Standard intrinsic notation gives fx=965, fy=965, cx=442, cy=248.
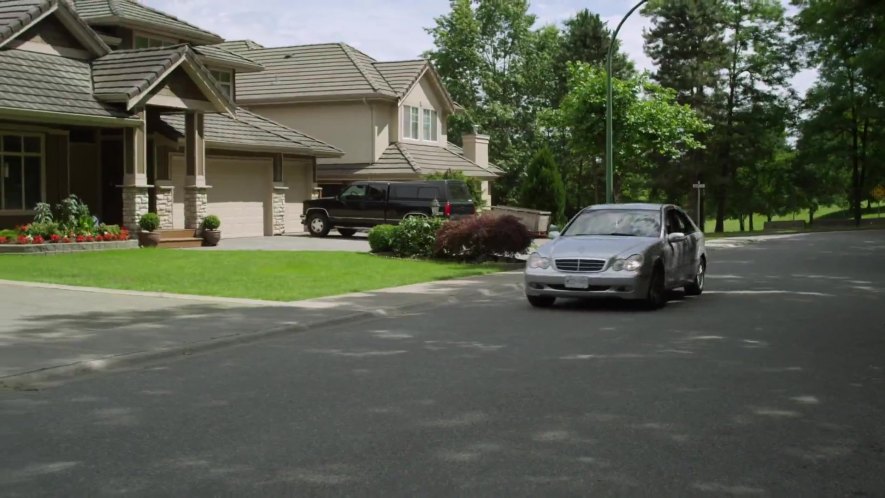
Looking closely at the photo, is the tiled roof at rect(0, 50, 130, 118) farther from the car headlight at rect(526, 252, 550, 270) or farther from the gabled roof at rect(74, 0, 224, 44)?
the car headlight at rect(526, 252, 550, 270)

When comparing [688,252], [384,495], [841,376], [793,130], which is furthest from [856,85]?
[384,495]

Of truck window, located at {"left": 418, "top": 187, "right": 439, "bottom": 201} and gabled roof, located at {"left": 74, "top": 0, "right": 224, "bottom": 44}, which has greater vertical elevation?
gabled roof, located at {"left": 74, "top": 0, "right": 224, "bottom": 44}

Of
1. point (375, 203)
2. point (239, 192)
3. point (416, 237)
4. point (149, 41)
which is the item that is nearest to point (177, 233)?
point (239, 192)

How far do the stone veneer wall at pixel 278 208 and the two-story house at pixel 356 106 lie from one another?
7.06 metres

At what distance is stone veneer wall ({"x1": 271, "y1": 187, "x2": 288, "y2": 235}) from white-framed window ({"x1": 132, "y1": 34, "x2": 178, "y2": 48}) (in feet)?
20.3

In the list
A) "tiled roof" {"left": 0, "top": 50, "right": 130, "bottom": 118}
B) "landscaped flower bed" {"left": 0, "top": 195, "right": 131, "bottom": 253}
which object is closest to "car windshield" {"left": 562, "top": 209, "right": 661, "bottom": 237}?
"landscaped flower bed" {"left": 0, "top": 195, "right": 131, "bottom": 253}

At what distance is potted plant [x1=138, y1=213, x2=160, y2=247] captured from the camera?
25.5 m

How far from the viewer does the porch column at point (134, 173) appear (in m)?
25.4

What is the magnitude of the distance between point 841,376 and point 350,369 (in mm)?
4456

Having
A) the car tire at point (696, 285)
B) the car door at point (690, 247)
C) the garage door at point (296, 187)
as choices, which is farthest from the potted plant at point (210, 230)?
the car tire at point (696, 285)

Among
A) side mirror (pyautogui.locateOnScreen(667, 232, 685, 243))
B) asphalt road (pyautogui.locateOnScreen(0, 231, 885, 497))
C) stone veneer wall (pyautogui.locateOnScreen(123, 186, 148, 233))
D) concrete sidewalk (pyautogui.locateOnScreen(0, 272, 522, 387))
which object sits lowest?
asphalt road (pyautogui.locateOnScreen(0, 231, 885, 497))

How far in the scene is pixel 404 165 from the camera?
133 feet

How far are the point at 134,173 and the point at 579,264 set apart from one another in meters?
15.6

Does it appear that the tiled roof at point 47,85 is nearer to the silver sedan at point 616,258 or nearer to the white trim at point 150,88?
the white trim at point 150,88
